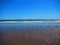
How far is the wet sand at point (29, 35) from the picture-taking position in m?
1.16

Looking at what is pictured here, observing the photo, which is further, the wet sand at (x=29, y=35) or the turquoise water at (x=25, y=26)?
the turquoise water at (x=25, y=26)

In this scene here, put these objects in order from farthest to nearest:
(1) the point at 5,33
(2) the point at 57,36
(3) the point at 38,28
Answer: (3) the point at 38,28
(1) the point at 5,33
(2) the point at 57,36

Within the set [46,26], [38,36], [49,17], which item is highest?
[49,17]

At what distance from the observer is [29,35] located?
1312 millimetres

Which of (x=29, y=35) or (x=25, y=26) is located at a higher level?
(x=25, y=26)

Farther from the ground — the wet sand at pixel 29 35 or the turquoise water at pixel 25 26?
the turquoise water at pixel 25 26

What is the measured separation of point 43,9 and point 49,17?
172 mm

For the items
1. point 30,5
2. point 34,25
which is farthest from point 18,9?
point 34,25

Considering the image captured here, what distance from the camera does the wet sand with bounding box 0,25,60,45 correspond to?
1162 millimetres

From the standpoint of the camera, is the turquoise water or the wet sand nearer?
the wet sand

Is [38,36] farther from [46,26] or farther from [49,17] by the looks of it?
[49,17]

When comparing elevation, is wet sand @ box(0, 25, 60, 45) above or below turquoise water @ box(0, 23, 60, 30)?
below

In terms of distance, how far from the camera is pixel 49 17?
4.95 ft

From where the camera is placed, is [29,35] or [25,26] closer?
[29,35]
